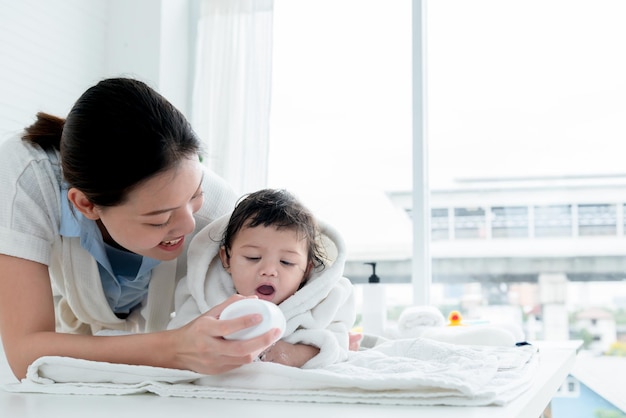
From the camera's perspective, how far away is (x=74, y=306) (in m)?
1.60

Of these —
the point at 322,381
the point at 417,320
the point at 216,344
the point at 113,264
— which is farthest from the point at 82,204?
the point at 417,320

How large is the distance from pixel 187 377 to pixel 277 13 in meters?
2.64

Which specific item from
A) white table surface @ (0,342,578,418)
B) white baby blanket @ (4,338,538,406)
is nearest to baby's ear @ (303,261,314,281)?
white baby blanket @ (4,338,538,406)

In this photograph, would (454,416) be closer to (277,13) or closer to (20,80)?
(20,80)

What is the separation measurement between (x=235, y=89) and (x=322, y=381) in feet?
8.03

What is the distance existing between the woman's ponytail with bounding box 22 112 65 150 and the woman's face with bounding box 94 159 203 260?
216 mm

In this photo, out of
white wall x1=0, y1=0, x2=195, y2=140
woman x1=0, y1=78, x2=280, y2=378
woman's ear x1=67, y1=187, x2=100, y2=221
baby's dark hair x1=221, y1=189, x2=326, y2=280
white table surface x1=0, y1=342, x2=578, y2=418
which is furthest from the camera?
white wall x1=0, y1=0, x2=195, y2=140

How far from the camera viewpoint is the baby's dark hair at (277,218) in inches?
57.6

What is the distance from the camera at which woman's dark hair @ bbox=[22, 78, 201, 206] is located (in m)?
1.27

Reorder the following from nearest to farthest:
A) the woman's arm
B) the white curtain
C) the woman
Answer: the woman's arm → the woman → the white curtain

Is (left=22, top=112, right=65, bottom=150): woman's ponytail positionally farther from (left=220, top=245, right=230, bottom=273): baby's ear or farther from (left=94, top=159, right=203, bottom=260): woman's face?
(left=220, top=245, right=230, bottom=273): baby's ear

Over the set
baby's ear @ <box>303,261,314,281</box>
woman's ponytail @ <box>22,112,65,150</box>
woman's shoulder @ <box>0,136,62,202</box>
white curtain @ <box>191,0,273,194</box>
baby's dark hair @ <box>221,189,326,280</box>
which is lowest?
baby's ear @ <box>303,261,314,281</box>

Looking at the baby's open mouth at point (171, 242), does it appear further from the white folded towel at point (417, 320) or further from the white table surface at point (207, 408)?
the white folded towel at point (417, 320)

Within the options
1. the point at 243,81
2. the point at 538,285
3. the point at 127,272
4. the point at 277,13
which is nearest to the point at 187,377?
the point at 127,272
